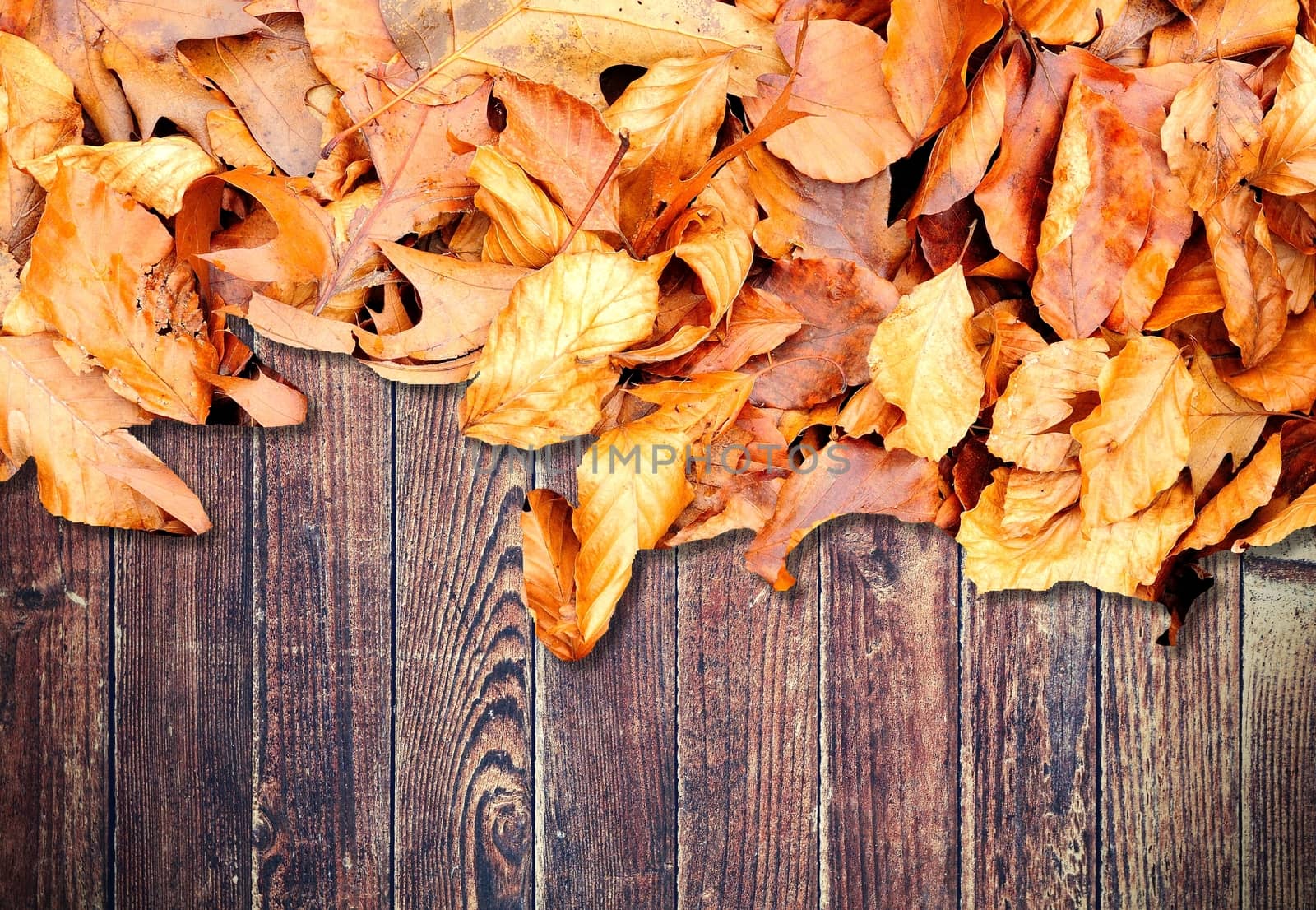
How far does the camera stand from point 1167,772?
2.04 ft

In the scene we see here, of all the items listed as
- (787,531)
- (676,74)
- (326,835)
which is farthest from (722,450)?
(326,835)

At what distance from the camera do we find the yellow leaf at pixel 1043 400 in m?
0.56

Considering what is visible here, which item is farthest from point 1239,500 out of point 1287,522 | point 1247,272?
point 1247,272

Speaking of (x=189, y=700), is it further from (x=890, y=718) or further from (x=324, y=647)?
(x=890, y=718)

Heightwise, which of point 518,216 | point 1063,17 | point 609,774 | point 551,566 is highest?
point 1063,17

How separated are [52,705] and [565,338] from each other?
1.44ft

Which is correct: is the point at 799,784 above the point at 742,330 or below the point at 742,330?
below

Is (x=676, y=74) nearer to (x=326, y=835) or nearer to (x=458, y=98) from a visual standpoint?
(x=458, y=98)

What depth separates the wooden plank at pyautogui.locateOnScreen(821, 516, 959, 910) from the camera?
2.03 feet

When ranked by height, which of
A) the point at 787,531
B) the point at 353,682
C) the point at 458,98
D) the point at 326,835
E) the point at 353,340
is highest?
the point at 458,98

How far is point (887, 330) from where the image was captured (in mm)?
556

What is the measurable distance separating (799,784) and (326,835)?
12.6 inches

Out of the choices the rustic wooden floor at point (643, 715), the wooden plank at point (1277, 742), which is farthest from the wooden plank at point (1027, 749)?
the wooden plank at point (1277, 742)

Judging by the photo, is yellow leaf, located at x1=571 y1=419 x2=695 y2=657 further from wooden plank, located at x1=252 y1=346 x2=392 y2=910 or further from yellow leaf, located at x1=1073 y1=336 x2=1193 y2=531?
yellow leaf, located at x1=1073 y1=336 x2=1193 y2=531
